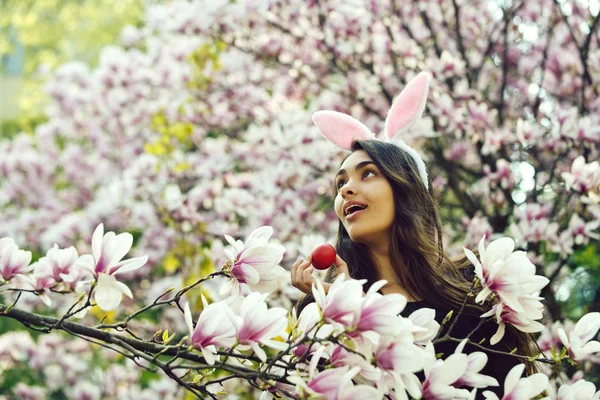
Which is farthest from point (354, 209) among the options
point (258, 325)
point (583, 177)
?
point (583, 177)

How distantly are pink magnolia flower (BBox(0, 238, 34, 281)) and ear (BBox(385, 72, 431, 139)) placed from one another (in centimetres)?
103

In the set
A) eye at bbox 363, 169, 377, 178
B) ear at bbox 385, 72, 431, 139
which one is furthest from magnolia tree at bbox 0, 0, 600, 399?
ear at bbox 385, 72, 431, 139

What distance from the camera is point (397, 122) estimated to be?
5.96 feet

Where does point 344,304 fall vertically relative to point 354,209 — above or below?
above

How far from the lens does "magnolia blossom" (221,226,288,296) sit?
1188 millimetres

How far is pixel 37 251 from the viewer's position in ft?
18.7

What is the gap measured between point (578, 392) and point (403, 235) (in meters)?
0.61

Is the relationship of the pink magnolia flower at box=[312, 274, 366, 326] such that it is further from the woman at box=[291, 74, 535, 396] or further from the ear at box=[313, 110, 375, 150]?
the ear at box=[313, 110, 375, 150]

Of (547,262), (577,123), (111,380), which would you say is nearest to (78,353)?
(111,380)

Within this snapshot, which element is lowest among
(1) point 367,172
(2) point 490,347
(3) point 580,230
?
(3) point 580,230

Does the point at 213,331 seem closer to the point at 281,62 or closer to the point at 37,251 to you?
the point at 281,62

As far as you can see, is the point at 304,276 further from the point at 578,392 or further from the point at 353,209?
the point at 578,392

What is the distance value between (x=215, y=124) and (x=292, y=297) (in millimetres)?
2235

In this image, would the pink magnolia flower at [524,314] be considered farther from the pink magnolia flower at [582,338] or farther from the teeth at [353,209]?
the teeth at [353,209]
